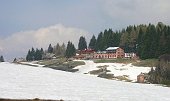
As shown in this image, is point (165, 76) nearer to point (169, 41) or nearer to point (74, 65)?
point (169, 41)

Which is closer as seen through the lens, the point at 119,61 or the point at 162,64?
the point at 162,64

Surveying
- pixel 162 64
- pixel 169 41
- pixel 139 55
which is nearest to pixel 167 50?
pixel 169 41

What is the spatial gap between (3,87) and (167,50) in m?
111

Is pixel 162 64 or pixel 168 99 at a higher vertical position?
pixel 162 64

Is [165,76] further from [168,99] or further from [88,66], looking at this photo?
[88,66]

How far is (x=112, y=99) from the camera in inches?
1780

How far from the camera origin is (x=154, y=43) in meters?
161

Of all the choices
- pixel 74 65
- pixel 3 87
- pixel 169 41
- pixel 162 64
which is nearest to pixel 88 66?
pixel 74 65

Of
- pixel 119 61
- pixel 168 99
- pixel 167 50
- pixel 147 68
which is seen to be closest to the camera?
pixel 168 99

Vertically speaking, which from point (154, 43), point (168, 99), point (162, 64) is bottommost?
point (168, 99)

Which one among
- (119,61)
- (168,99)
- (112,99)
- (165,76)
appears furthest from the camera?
(119,61)

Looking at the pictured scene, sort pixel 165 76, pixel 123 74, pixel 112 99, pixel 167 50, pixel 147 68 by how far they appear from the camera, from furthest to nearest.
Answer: pixel 167 50
pixel 147 68
pixel 123 74
pixel 165 76
pixel 112 99

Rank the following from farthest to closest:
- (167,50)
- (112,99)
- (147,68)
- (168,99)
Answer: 1. (167,50)
2. (147,68)
3. (168,99)
4. (112,99)

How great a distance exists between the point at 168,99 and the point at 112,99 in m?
8.42
